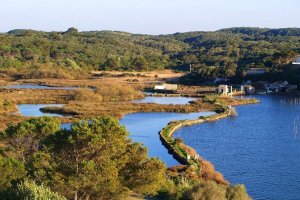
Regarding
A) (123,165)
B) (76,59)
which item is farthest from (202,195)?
(76,59)

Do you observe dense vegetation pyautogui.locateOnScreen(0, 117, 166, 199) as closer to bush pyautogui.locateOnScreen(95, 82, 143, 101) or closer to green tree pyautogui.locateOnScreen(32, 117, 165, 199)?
green tree pyautogui.locateOnScreen(32, 117, 165, 199)

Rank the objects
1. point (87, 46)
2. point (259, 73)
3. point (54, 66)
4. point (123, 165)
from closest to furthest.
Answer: point (123, 165), point (259, 73), point (54, 66), point (87, 46)

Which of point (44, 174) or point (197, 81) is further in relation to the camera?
point (197, 81)

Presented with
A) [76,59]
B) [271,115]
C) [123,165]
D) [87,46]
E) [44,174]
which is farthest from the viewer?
[87,46]

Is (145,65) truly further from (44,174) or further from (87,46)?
(44,174)

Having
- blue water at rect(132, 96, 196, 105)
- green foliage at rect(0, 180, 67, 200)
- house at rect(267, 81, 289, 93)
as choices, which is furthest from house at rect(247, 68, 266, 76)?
green foliage at rect(0, 180, 67, 200)

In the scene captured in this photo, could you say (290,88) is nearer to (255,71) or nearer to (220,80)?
(255,71)

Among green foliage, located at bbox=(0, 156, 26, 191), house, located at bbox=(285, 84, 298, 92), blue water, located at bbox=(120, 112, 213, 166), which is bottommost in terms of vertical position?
blue water, located at bbox=(120, 112, 213, 166)
